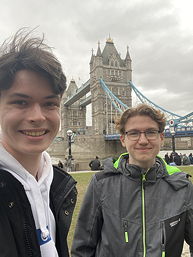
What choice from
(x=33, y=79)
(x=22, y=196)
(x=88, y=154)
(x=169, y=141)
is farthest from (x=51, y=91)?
(x=169, y=141)

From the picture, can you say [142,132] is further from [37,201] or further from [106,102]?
[106,102]

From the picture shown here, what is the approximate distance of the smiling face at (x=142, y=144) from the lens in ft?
5.49

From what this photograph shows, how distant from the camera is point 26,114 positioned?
1056mm

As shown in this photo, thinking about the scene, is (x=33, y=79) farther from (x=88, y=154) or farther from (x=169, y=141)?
(x=169, y=141)

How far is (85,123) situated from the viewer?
61906 millimetres

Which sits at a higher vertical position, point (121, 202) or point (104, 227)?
point (121, 202)

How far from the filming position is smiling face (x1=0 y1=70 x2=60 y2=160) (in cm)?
104

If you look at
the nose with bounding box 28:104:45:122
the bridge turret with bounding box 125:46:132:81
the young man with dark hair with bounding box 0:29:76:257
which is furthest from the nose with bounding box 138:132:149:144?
the bridge turret with bounding box 125:46:132:81

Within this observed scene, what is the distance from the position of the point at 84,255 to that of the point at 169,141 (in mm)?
41570

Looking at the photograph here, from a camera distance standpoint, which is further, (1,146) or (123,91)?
(123,91)

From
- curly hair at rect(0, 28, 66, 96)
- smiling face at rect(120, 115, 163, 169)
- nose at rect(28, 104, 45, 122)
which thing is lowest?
smiling face at rect(120, 115, 163, 169)

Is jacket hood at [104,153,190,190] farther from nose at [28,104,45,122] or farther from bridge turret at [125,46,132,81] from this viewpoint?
bridge turret at [125,46,132,81]

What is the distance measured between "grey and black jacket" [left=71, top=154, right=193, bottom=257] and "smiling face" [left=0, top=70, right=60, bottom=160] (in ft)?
2.50

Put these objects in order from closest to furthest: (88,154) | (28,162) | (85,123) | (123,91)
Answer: (28,162) < (88,154) < (123,91) < (85,123)
